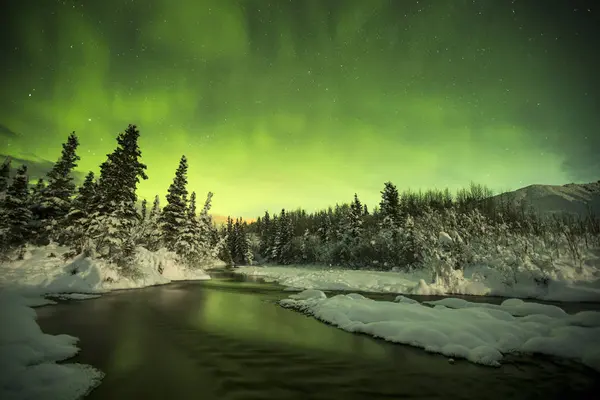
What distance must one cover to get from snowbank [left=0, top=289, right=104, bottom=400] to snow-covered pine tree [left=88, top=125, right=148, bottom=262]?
662 inches

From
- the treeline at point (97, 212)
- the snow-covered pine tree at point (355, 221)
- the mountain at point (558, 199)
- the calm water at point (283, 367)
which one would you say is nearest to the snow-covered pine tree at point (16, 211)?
the treeline at point (97, 212)

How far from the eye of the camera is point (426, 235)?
28.5 metres

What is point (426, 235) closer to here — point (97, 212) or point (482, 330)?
point (482, 330)

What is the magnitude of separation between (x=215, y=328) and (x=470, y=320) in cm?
866

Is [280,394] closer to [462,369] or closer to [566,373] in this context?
[462,369]

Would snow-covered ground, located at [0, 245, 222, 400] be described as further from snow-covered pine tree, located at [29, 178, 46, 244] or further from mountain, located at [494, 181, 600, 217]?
mountain, located at [494, 181, 600, 217]

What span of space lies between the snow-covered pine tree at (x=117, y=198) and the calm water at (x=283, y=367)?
13649 millimetres

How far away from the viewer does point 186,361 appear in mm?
6426

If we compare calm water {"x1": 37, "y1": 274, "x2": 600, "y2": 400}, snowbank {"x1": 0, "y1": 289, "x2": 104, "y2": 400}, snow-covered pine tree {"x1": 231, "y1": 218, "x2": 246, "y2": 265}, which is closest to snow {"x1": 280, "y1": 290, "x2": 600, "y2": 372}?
calm water {"x1": 37, "y1": 274, "x2": 600, "y2": 400}

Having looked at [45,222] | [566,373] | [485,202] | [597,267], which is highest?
[485,202]

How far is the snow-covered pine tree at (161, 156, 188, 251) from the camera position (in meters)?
36.2

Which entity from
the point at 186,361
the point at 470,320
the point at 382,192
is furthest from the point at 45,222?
the point at 382,192

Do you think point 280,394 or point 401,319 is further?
point 401,319

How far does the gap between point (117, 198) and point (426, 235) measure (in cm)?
2970
